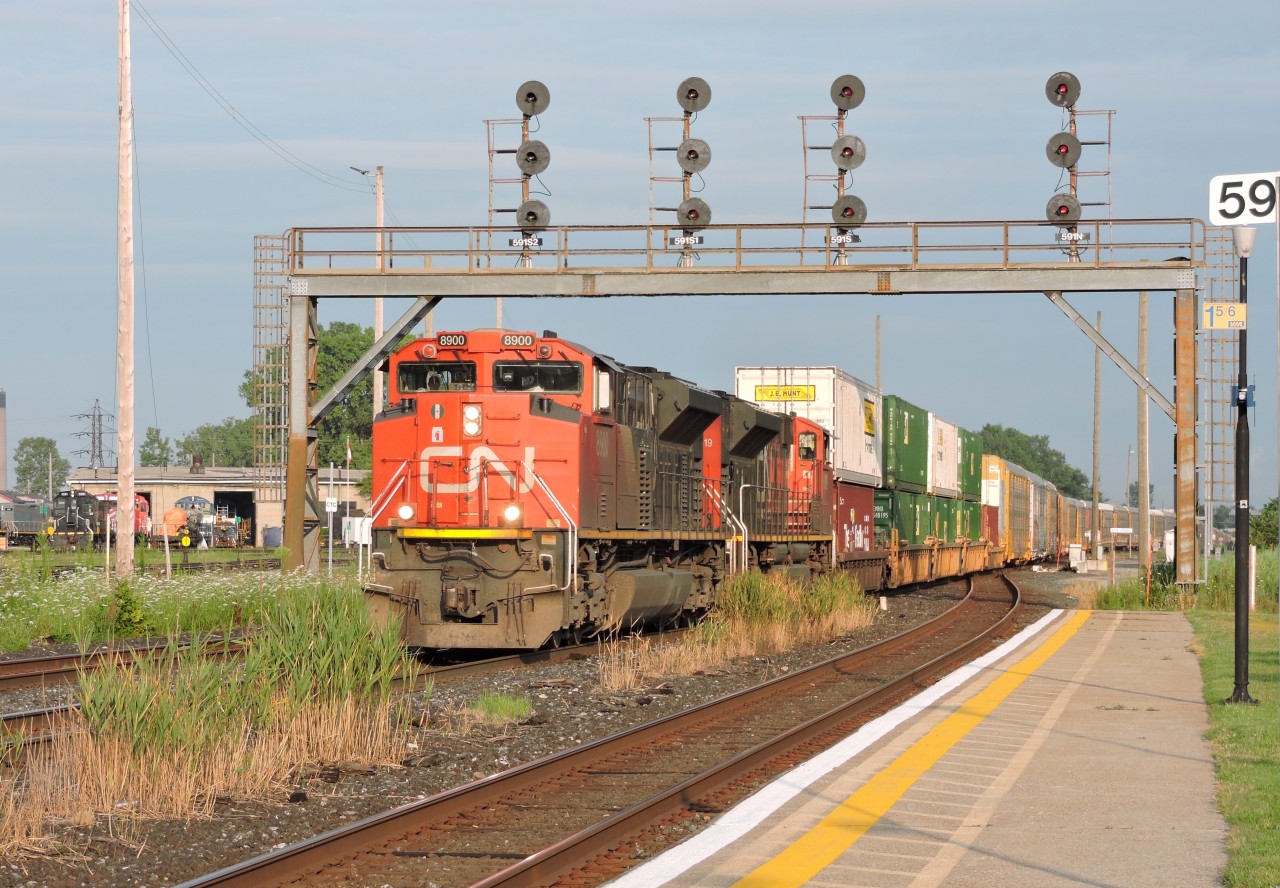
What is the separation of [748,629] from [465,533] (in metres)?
5.14

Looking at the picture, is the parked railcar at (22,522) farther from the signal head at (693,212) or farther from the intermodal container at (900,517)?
the signal head at (693,212)

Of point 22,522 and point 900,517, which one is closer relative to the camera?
point 900,517

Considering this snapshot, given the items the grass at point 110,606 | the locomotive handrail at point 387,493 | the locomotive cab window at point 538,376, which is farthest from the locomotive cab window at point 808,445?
the locomotive handrail at point 387,493

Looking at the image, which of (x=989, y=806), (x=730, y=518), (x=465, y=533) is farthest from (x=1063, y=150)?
(x=989, y=806)

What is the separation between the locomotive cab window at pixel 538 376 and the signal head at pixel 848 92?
11.4 meters

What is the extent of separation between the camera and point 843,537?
3052 cm

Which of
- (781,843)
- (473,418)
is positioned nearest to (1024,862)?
(781,843)

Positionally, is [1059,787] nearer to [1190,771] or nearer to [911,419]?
[1190,771]

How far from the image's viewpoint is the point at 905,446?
35969 millimetres

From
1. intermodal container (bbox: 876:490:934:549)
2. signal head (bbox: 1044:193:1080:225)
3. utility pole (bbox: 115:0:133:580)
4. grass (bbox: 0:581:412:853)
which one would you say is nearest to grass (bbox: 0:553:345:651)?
utility pole (bbox: 115:0:133:580)

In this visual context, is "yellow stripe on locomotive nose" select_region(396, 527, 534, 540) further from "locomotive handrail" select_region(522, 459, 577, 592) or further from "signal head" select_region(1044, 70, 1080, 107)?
"signal head" select_region(1044, 70, 1080, 107)

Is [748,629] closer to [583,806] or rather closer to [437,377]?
[437,377]

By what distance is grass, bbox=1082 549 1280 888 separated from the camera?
23.6ft

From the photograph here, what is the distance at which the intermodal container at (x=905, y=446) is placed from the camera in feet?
115
